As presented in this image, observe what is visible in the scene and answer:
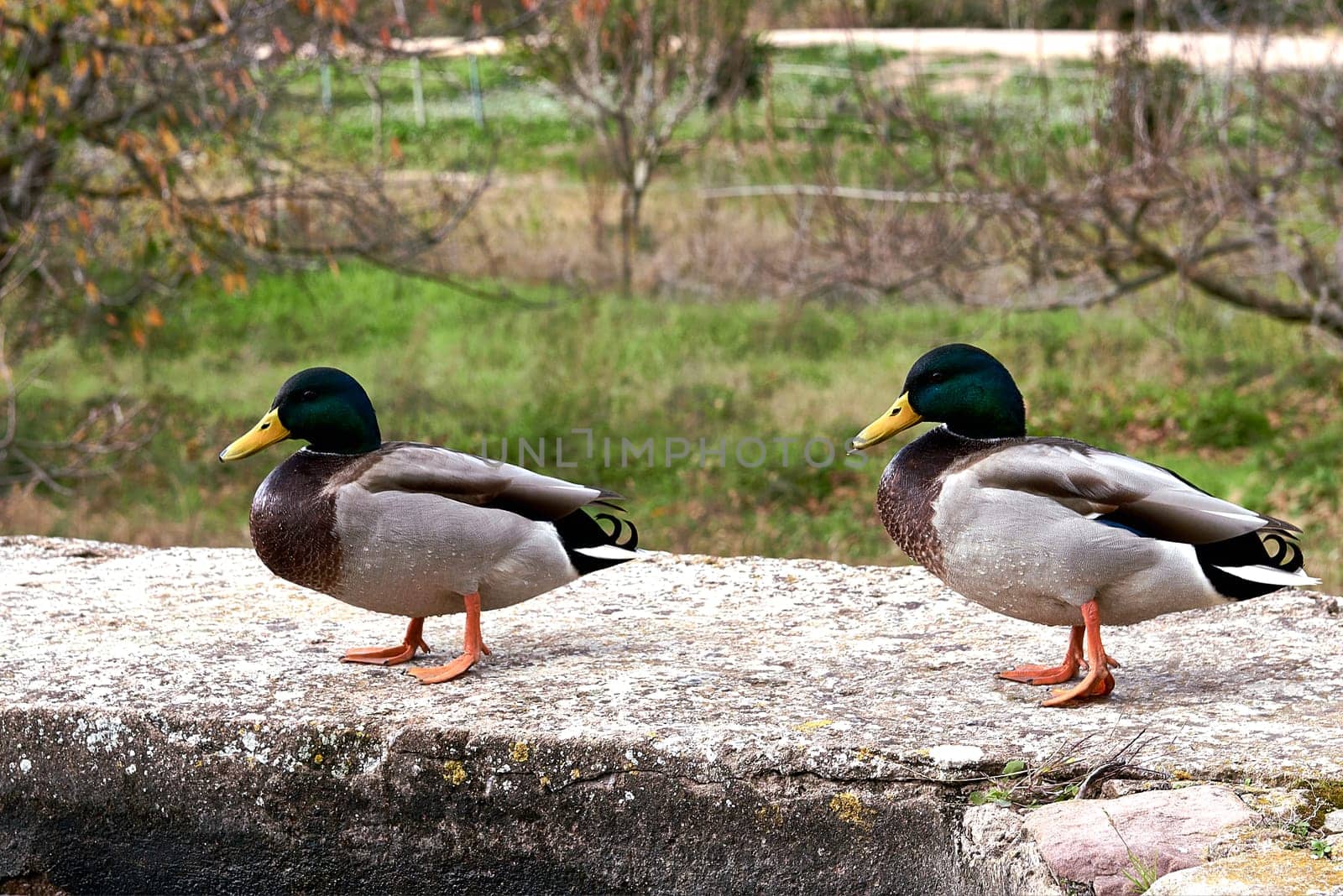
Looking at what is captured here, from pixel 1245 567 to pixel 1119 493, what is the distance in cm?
30

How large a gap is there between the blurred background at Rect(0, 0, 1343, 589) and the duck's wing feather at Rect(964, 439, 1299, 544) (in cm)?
362

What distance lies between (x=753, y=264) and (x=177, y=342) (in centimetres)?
523

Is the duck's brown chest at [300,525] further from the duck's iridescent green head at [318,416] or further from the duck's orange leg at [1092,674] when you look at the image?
the duck's orange leg at [1092,674]

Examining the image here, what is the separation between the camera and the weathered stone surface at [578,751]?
279 centimetres

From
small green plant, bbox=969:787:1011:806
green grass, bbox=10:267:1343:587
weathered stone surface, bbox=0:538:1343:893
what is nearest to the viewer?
small green plant, bbox=969:787:1011:806

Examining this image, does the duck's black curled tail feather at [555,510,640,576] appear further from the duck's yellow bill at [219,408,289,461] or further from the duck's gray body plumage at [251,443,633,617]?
the duck's yellow bill at [219,408,289,461]

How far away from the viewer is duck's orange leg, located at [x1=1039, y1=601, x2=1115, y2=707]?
3041 mm

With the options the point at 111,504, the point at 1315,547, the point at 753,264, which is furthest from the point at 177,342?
the point at 1315,547

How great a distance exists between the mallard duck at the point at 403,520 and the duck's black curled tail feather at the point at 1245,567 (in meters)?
1.25

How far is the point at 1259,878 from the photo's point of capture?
2246mm

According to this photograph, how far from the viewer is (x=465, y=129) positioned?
19.7 metres

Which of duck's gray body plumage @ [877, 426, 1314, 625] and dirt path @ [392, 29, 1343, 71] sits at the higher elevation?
dirt path @ [392, 29, 1343, 71]

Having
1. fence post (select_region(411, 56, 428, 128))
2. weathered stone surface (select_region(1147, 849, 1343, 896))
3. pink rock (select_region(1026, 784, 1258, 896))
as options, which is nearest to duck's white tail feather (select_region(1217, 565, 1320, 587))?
pink rock (select_region(1026, 784, 1258, 896))

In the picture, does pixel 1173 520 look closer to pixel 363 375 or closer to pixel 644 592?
pixel 644 592
